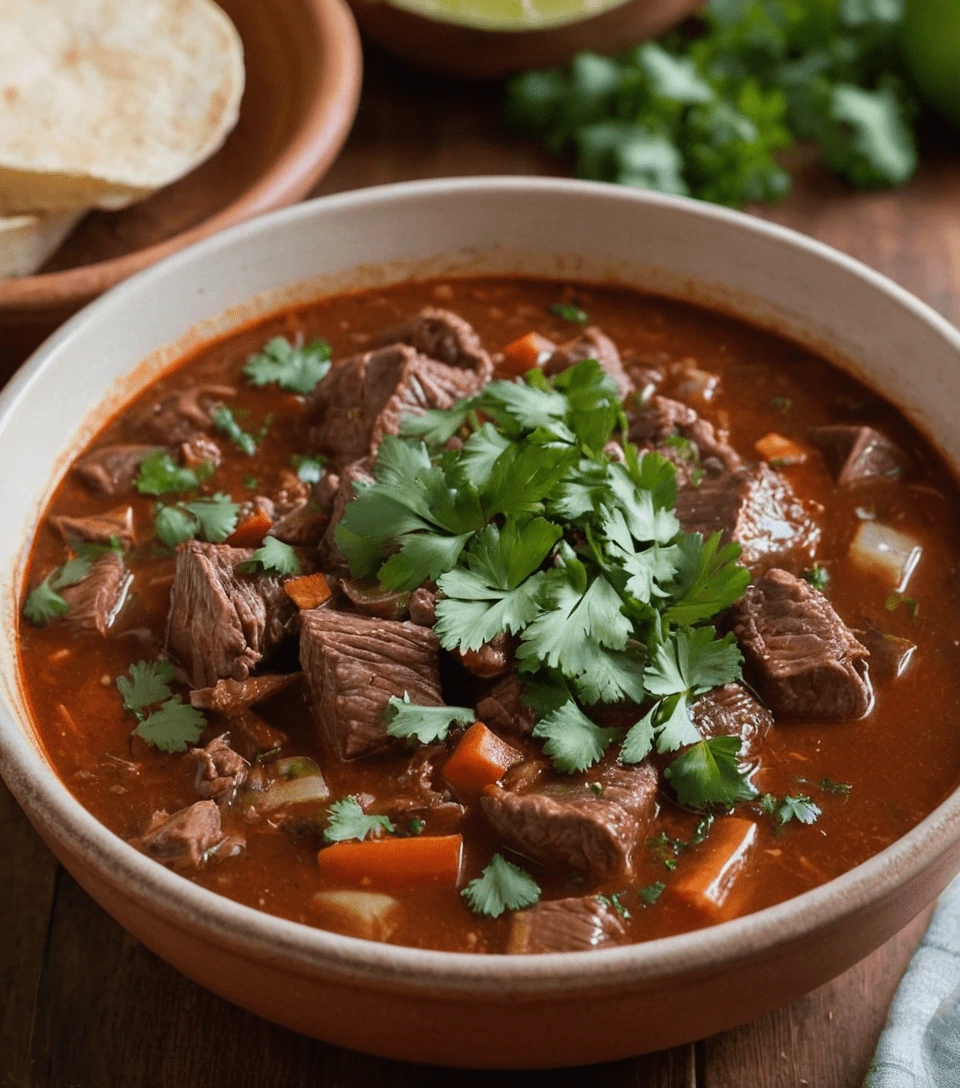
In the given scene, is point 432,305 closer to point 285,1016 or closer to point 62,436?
point 62,436

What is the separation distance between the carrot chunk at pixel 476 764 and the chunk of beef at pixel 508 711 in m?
0.05

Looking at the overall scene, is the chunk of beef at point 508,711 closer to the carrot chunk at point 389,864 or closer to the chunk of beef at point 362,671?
the chunk of beef at point 362,671

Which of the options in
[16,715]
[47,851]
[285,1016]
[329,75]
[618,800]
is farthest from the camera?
[329,75]

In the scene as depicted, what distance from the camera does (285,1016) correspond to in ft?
9.98

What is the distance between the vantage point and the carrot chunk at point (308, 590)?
146 inches

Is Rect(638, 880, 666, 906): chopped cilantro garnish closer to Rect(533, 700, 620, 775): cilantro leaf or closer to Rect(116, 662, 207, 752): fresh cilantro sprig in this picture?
Rect(533, 700, 620, 775): cilantro leaf

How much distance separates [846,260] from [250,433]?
1.97m

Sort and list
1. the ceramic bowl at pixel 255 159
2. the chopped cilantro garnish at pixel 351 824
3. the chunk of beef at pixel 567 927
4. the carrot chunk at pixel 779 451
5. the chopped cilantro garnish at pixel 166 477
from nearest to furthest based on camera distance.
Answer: the chunk of beef at pixel 567 927 → the chopped cilantro garnish at pixel 351 824 → the chopped cilantro garnish at pixel 166 477 → the carrot chunk at pixel 779 451 → the ceramic bowl at pixel 255 159

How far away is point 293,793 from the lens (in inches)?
134

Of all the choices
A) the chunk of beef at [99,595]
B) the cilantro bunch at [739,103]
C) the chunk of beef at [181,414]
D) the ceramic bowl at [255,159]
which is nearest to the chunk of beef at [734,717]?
the chunk of beef at [99,595]

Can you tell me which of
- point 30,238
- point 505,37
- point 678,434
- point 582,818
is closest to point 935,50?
point 505,37

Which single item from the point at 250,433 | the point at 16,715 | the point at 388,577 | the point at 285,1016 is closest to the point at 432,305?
the point at 250,433

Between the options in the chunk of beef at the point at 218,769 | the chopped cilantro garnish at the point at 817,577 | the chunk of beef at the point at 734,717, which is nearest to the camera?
the chunk of beef at the point at 218,769

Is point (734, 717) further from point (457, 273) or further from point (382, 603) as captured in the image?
point (457, 273)
